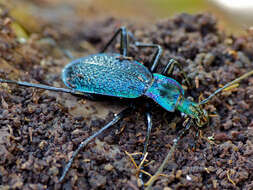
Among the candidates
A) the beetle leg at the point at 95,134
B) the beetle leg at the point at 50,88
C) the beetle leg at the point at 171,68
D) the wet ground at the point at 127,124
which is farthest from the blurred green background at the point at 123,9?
the beetle leg at the point at 95,134

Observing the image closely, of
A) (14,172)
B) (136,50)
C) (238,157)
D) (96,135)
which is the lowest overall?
(14,172)

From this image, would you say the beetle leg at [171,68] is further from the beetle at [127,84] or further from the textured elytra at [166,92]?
the textured elytra at [166,92]

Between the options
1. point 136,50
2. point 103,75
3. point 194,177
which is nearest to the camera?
point 194,177

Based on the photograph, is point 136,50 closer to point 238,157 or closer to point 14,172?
point 238,157

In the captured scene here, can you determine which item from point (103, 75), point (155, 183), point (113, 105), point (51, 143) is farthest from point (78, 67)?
point (155, 183)

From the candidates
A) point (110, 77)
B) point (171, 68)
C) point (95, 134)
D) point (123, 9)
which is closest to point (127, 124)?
point (95, 134)

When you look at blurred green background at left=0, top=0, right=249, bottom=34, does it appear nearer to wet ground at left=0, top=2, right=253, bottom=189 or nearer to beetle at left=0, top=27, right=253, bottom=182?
wet ground at left=0, top=2, right=253, bottom=189

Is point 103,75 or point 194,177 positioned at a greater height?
point 103,75

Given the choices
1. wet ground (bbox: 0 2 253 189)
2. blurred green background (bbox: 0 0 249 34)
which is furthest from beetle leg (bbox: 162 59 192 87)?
blurred green background (bbox: 0 0 249 34)
